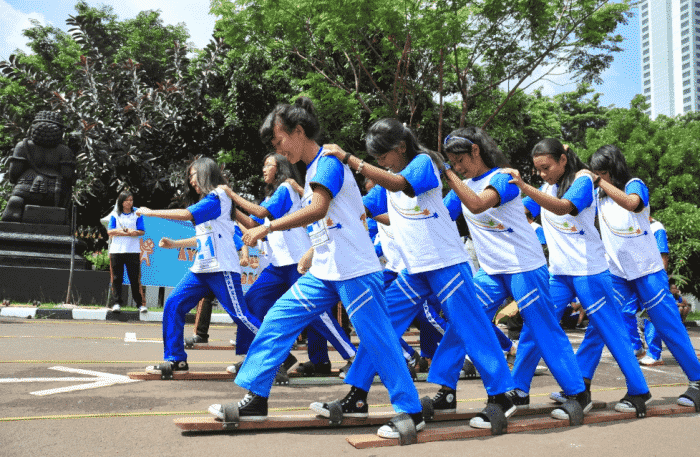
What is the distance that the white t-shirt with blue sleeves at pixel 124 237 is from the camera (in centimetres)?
1138

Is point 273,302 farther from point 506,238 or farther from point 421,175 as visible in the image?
point 421,175

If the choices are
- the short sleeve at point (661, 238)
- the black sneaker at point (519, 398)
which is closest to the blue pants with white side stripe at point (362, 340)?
the black sneaker at point (519, 398)

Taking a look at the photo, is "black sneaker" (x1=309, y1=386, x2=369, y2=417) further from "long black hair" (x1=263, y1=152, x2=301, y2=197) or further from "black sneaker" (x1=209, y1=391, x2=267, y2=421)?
"long black hair" (x1=263, y1=152, x2=301, y2=197)

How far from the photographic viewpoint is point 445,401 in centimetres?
432

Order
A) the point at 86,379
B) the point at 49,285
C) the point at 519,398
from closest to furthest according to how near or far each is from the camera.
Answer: the point at 519,398, the point at 86,379, the point at 49,285

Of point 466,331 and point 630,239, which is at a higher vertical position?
point 630,239

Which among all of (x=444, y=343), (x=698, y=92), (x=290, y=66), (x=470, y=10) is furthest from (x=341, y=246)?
(x=698, y=92)

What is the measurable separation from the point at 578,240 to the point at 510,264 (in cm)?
65

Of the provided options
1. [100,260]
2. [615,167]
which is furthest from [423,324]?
[100,260]

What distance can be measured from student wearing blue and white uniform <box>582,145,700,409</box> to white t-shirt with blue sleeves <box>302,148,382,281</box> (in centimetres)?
210

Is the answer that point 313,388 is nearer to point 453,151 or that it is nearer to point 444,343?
point 444,343

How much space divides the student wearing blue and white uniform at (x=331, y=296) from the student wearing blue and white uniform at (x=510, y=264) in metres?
0.78

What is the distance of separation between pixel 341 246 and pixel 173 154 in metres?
17.2

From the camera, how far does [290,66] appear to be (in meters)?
18.9
